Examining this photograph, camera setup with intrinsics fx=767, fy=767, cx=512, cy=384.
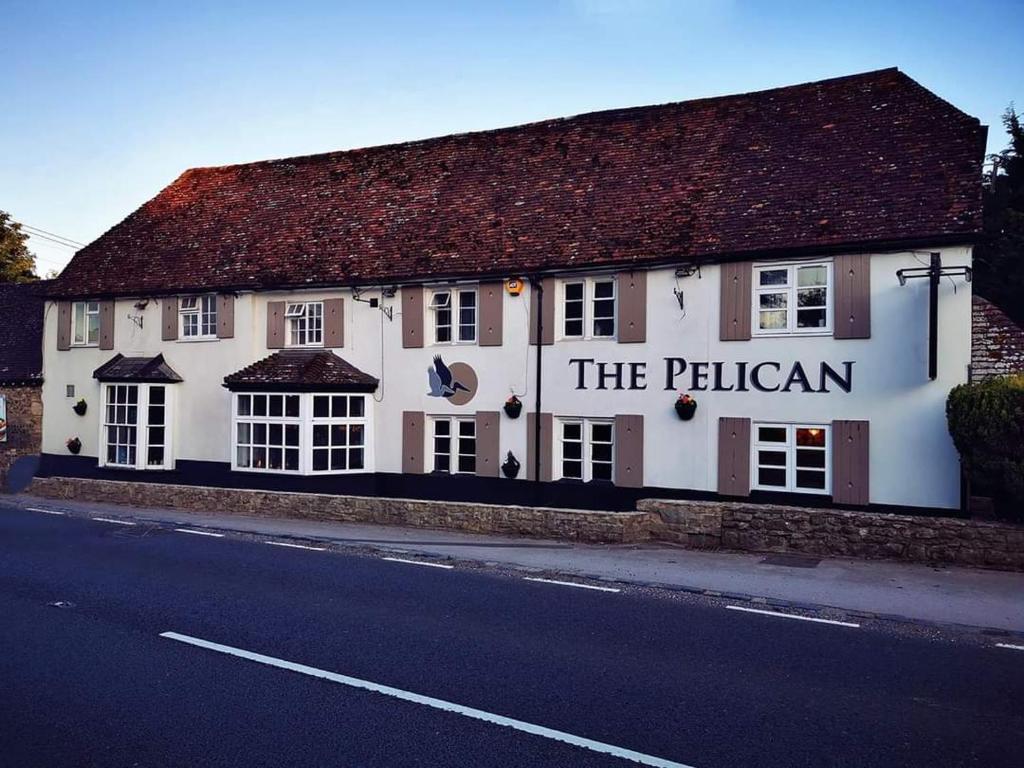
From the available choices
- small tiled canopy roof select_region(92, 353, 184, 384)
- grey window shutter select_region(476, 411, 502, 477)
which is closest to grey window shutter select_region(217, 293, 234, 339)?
small tiled canopy roof select_region(92, 353, 184, 384)

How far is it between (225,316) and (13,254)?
25.9 metres

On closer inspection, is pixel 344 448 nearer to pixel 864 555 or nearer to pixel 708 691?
pixel 864 555

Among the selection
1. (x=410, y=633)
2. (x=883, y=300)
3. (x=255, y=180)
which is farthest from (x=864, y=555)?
(x=255, y=180)

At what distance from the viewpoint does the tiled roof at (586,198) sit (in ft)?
47.1

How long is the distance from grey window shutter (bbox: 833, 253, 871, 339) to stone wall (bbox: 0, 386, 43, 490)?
21927 millimetres

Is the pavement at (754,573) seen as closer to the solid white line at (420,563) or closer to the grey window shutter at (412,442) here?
the solid white line at (420,563)

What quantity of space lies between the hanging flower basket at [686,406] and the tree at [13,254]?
35453mm

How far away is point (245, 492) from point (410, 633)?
1068 centimetres

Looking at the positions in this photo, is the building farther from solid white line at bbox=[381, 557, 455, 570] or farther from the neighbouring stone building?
solid white line at bbox=[381, 557, 455, 570]

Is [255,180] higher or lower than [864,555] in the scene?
higher

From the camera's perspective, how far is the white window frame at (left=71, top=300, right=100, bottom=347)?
21.9m

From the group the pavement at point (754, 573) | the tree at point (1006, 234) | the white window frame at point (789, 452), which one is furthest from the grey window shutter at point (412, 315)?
the tree at point (1006, 234)

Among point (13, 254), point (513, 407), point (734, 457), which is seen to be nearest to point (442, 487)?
point (513, 407)

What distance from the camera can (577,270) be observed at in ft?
51.9
